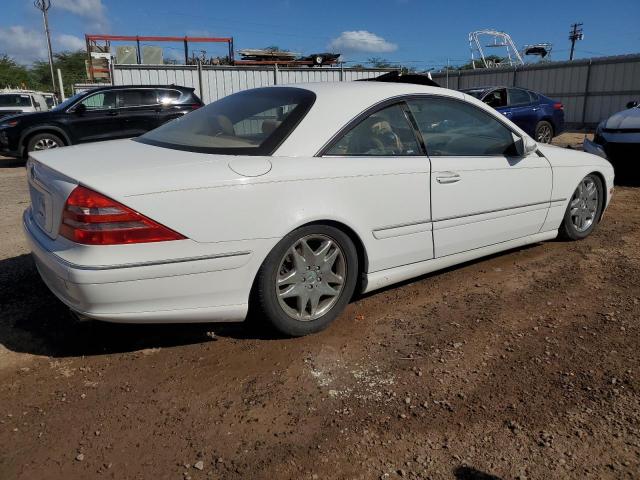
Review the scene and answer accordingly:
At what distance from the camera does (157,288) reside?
2619mm

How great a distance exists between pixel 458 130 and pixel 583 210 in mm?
1909

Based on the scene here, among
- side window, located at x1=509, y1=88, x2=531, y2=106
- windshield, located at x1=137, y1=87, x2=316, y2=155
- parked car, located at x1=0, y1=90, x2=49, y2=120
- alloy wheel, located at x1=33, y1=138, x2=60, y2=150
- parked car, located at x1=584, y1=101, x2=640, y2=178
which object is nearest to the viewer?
windshield, located at x1=137, y1=87, x2=316, y2=155

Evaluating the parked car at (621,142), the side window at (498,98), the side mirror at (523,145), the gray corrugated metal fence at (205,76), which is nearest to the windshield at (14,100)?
the gray corrugated metal fence at (205,76)

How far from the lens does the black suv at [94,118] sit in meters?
10.8


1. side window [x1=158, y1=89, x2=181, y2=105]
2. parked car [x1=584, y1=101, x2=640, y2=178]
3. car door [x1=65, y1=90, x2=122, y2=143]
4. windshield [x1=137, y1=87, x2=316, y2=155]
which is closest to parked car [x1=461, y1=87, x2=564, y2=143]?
parked car [x1=584, y1=101, x2=640, y2=178]

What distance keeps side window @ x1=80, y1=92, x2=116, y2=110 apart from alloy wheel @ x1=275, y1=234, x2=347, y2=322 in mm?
9783

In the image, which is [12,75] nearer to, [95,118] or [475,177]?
[95,118]

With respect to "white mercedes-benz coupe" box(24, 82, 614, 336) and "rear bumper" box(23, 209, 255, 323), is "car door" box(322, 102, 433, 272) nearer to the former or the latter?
"white mercedes-benz coupe" box(24, 82, 614, 336)

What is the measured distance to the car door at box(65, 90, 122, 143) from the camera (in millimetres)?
10953

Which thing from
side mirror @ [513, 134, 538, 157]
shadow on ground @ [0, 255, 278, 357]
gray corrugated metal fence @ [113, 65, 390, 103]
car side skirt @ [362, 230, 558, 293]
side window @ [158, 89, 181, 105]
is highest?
gray corrugated metal fence @ [113, 65, 390, 103]

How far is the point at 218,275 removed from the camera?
274cm

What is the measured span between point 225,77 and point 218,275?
1714cm

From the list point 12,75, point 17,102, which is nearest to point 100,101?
point 17,102

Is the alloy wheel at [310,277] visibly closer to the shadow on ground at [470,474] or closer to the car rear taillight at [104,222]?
the car rear taillight at [104,222]
